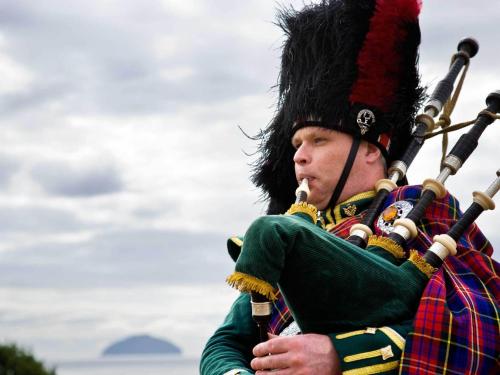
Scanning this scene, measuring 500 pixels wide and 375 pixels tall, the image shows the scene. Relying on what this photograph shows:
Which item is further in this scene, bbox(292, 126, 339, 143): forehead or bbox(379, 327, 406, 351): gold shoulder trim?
bbox(292, 126, 339, 143): forehead

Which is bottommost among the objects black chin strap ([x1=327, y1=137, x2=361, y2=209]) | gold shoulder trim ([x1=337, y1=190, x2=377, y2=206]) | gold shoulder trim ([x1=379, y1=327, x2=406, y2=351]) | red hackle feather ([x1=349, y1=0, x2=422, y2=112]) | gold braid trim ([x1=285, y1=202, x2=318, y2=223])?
gold shoulder trim ([x1=379, y1=327, x2=406, y2=351])

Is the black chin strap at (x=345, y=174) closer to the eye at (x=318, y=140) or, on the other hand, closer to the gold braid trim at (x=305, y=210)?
the eye at (x=318, y=140)

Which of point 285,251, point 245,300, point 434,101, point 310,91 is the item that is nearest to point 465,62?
point 434,101

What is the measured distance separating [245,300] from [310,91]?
41.2 inches

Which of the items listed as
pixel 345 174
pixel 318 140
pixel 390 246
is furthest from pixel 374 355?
pixel 318 140

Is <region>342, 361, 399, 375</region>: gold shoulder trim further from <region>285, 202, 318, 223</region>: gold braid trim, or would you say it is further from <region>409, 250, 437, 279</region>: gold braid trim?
<region>285, 202, 318, 223</region>: gold braid trim

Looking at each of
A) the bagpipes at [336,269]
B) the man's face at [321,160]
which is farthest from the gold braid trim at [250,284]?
the man's face at [321,160]

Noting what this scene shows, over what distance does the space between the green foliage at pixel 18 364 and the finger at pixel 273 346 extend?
14.3 metres

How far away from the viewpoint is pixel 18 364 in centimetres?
1691

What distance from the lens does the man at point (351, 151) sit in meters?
3.28

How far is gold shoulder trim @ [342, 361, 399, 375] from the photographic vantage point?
3.24 metres

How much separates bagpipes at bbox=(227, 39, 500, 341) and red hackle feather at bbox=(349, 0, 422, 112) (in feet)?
2.12

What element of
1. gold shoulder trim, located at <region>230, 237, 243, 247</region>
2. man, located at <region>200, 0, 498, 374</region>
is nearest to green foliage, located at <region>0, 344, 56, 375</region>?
man, located at <region>200, 0, 498, 374</region>

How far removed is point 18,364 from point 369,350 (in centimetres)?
1471
